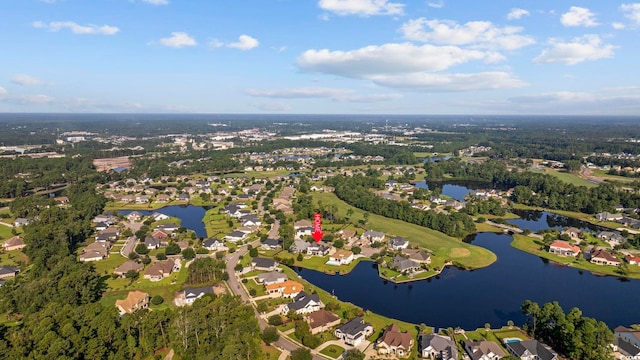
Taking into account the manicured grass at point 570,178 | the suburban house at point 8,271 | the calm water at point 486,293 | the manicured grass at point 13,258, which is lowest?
the calm water at point 486,293

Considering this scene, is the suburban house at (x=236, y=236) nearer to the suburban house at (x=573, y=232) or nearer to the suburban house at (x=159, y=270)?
the suburban house at (x=159, y=270)

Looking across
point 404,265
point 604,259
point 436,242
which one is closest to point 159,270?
point 404,265

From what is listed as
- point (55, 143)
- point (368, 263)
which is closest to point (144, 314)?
point (368, 263)

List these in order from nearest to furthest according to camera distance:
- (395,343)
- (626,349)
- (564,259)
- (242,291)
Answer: (626,349), (395,343), (242,291), (564,259)

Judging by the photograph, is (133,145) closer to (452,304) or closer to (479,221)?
(479,221)

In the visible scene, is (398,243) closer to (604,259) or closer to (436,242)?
(436,242)

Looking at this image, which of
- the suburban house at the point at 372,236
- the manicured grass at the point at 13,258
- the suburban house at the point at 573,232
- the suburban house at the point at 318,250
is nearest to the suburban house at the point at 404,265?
the suburban house at the point at 372,236
